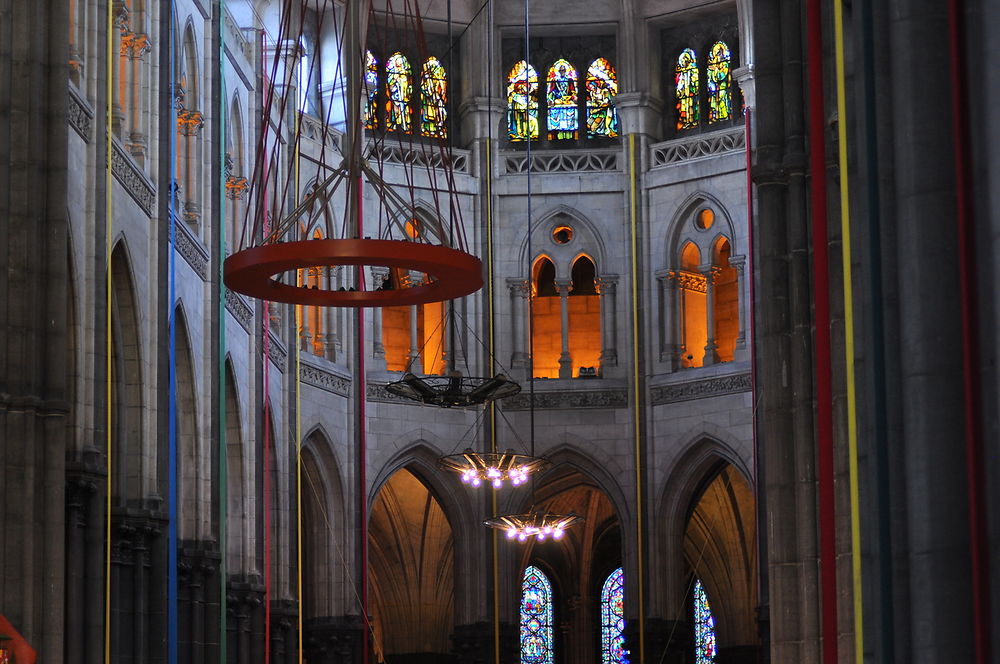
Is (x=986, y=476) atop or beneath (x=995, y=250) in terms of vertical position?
beneath

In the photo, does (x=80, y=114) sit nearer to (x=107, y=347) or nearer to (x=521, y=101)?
(x=107, y=347)

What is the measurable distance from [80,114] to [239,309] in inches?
319

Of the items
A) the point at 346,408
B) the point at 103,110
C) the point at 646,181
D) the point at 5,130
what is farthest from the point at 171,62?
the point at 646,181

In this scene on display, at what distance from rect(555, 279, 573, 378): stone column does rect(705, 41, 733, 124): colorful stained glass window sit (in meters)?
4.04

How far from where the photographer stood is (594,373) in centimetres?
3525

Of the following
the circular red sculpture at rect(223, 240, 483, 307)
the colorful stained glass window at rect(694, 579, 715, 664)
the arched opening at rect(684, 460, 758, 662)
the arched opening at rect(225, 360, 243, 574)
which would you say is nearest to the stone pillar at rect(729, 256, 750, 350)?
the arched opening at rect(684, 460, 758, 662)

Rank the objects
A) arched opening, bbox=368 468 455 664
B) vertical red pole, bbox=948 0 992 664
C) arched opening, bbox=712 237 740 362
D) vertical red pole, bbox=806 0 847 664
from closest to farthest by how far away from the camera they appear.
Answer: vertical red pole, bbox=948 0 992 664 → vertical red pole, bbox=806 0 847 664 → arched opening, bbox=712 237 740 362 → arched opening, bbox=368 468 455 664

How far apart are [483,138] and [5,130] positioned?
688 inches

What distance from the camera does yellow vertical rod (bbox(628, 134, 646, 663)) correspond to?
33.8 meters

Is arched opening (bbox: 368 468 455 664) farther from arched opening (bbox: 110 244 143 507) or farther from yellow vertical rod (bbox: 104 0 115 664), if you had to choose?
yellow vertical rod (bbox: 104 0 115 664)

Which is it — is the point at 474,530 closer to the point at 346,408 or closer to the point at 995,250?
the point at 346,408

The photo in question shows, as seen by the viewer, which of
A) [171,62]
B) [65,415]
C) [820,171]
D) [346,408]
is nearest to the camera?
[820,171]

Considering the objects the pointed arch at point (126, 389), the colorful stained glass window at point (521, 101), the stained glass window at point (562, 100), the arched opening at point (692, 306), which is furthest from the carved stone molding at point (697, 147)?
the pointed arch at point (126, 389)

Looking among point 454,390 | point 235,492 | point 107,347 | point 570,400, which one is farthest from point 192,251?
point 570,400
